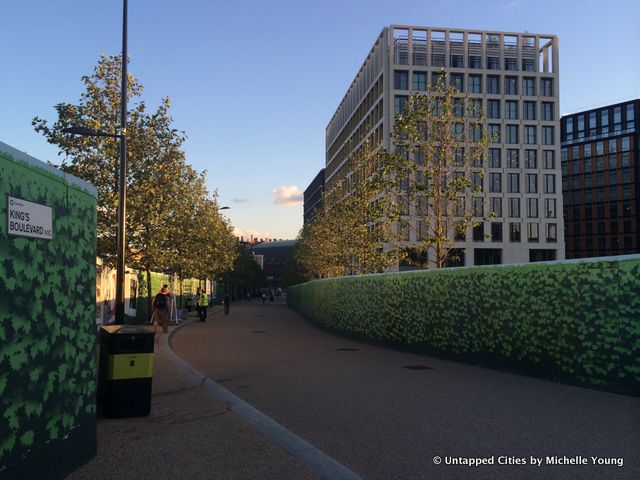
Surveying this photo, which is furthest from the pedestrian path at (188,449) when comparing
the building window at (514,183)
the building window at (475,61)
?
the building window at (475,61)

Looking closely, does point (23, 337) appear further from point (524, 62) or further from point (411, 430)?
point (524, 62)

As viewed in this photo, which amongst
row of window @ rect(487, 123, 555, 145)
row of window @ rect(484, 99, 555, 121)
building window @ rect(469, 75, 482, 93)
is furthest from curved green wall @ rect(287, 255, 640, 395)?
row of window @ rect(484, 99, 555, 121)

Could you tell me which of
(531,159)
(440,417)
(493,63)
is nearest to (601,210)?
(531,159)

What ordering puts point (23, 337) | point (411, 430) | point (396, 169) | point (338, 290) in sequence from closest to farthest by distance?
point (23, 337) → point (411, 430) → point (396, 169) → point (338, 290)

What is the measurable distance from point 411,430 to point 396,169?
17.9 metres

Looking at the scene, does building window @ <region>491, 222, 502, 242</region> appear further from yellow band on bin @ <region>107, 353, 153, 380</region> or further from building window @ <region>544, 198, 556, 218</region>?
yellow band on bin @ <region>107, 353, 153, 380</region>

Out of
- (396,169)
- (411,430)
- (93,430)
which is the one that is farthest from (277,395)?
(396,169)

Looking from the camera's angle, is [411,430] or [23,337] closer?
[23,337]

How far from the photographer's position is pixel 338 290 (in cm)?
2527

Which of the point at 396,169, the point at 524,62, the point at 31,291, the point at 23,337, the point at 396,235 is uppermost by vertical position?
the point at 524,62

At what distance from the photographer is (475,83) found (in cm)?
7106

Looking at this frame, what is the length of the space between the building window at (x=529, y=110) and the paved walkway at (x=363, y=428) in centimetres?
6597

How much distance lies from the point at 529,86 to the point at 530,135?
5.70 meters

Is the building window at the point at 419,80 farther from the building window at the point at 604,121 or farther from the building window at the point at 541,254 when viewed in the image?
the building window at the point at 604,121
